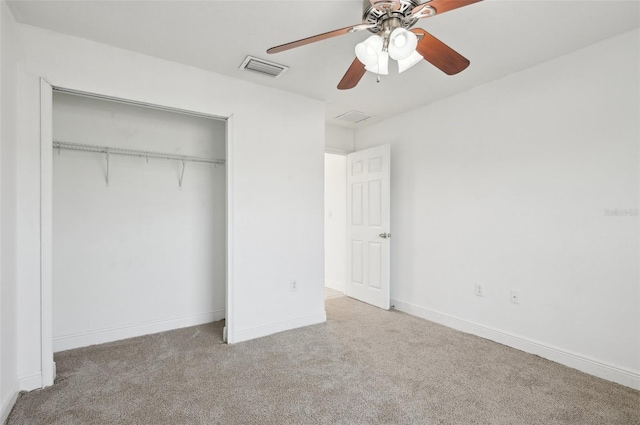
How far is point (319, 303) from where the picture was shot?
3.39 meters

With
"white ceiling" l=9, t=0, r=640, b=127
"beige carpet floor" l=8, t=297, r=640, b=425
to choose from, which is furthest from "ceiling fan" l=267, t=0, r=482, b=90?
"beige carpet floor" l=8, t=297, r=640, b=425

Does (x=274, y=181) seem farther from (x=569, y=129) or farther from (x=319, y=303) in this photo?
(x=569, y=129)

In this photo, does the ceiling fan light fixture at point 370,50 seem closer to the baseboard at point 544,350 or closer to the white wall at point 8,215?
the white wall at point 8,215

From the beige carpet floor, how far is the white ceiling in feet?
7.77

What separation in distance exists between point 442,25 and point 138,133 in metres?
2.71

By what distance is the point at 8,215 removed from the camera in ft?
6.15

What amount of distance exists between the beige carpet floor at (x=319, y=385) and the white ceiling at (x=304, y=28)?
2.37 meters

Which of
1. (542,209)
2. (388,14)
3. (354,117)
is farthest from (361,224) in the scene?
(388,14)

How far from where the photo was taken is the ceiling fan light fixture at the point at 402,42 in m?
1.50

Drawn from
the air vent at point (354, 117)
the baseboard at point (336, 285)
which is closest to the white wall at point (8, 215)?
the air vent at point (354, 117)

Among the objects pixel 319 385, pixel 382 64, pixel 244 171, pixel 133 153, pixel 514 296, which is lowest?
pixel 319 385

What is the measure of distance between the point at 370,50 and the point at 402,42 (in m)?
0.20

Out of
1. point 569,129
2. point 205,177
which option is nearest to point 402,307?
point 569,129

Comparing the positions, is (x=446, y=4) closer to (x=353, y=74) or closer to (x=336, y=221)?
(x=353, y=74)
